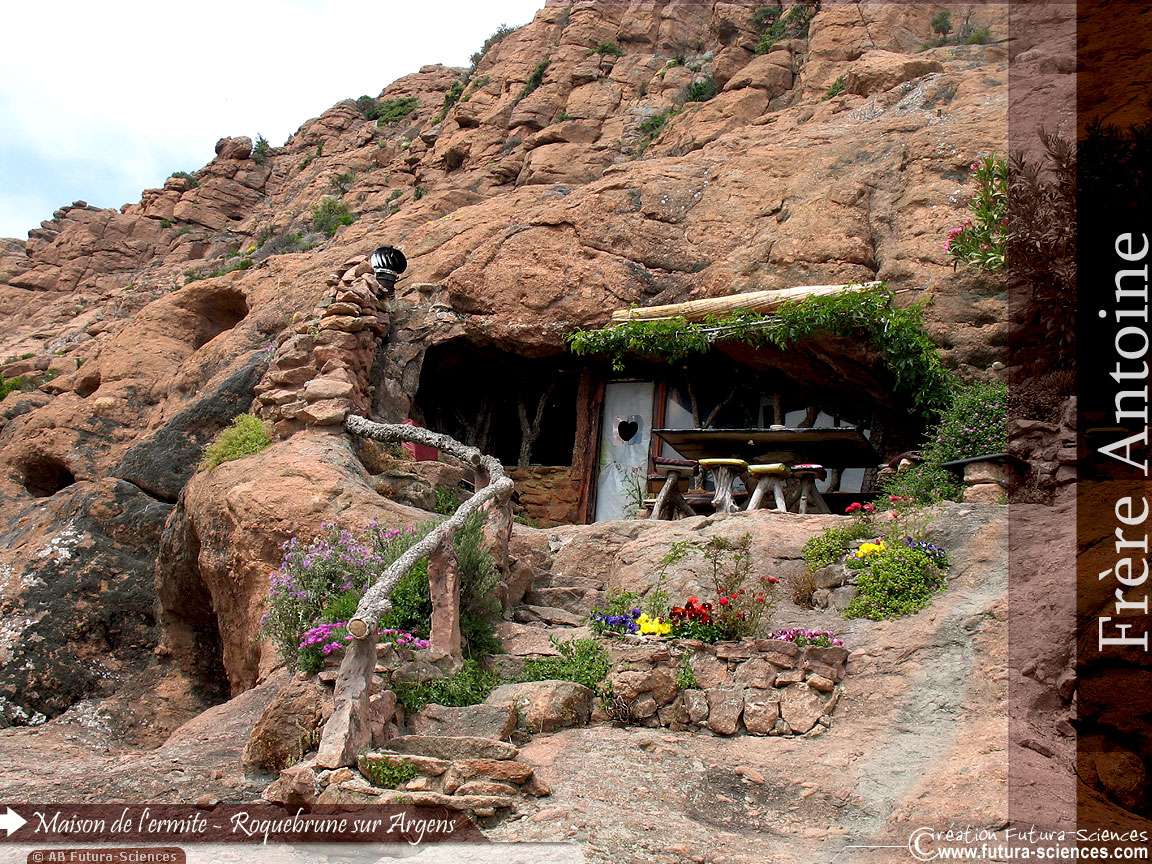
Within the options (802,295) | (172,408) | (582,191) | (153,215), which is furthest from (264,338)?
(153,215)

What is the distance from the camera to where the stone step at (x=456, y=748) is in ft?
20.2

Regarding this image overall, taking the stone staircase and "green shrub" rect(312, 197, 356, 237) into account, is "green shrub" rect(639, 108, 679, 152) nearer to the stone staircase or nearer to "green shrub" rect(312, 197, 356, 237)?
"green shrub" rect(312, 197, 356, 237)

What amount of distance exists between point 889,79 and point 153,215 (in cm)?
2139

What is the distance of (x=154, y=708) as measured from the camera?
37.1 ft

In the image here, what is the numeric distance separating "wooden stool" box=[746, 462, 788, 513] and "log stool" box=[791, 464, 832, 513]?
19 centimetres

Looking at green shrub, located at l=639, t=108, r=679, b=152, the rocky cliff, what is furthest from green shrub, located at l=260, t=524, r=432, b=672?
green shrub, located at l=639, t=108, r=679, b=152

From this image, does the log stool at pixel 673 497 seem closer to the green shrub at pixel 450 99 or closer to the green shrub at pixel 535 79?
the green shrub at pixel 535 79

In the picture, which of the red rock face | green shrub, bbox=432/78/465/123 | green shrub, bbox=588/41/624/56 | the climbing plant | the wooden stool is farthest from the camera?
green shrub, bbox=432/78/465/123

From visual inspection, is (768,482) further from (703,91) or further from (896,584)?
(703,91)

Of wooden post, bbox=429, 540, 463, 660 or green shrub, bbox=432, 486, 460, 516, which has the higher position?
green shrub, bbox=432, 486, 460, 516

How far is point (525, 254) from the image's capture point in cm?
1463

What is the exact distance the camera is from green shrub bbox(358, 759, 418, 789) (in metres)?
5.80

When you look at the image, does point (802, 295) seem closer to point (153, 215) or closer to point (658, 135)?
point (658, 135)

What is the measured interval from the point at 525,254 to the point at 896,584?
8.29 m
